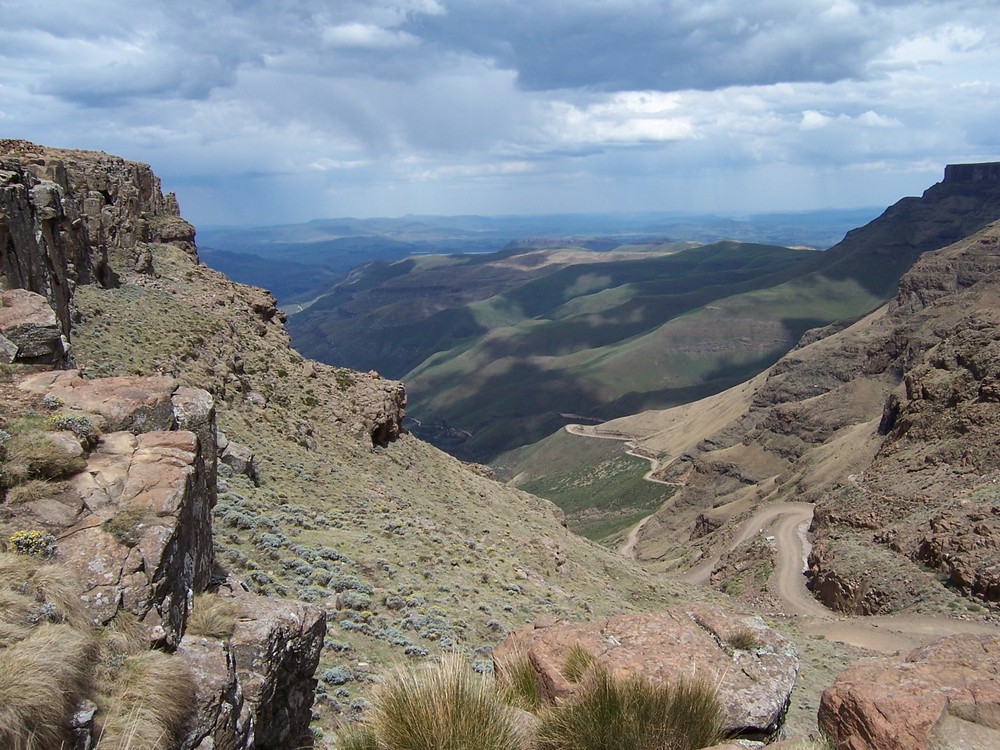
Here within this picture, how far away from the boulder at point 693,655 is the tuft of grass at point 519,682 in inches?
3.8

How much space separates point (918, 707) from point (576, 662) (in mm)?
3779

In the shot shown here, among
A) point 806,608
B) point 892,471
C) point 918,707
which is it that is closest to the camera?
point 918,707

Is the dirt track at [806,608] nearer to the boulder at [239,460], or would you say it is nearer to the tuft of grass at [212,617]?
the boulder at [239,460]

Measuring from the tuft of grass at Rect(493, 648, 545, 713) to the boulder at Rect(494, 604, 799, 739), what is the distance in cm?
10

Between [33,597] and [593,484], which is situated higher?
[33,597]

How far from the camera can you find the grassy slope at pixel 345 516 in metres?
15.2

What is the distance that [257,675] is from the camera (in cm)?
766

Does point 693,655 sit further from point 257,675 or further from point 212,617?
point 212,617

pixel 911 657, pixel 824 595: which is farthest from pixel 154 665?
pixel 824 595

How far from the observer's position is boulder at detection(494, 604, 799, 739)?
841 centimetres

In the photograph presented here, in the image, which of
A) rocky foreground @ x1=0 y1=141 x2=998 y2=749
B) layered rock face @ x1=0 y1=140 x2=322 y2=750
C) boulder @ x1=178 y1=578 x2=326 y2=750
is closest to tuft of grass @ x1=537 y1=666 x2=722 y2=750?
rocky foreground @ x1=0 y1=141 x2=998 y2=749

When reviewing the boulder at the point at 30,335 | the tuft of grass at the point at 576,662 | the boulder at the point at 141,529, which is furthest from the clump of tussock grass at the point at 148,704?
the boulder at the point at 30,335

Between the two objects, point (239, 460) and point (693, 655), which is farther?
point (239, 460)

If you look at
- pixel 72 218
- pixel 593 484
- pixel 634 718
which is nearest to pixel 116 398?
pixel 634 718
